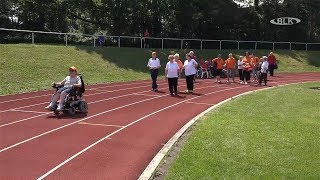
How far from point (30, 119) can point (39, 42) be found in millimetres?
20990

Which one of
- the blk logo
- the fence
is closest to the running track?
the fence

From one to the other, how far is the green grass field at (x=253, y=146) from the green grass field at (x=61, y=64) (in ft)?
34.6

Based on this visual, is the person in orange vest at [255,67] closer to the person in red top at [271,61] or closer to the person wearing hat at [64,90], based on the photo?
the person in red top at [271,61]

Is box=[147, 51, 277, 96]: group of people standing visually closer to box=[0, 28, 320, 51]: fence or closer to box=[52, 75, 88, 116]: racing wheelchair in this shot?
box=[52, 75, 88, 116]: racing wheelchair

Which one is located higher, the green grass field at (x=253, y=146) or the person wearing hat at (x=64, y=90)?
the person wearing hat at (x=64, y=90)

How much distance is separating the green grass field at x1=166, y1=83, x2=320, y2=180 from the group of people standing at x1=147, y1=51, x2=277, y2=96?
4.97 m

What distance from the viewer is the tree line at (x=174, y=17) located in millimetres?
37875

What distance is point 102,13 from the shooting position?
126ft

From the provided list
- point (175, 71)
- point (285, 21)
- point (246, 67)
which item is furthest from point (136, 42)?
point (285, 21)

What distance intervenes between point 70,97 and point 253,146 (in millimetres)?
6377

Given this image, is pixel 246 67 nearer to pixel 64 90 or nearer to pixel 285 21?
pixel 64 90

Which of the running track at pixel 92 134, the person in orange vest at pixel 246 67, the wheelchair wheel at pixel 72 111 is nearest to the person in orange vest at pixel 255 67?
the person in orange vest at pixel 246 67

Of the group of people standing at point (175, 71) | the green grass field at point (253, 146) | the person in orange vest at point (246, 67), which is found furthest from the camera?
the person in orange vest at point (246, 67)

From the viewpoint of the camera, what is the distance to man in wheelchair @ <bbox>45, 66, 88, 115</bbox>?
43.8 ft
